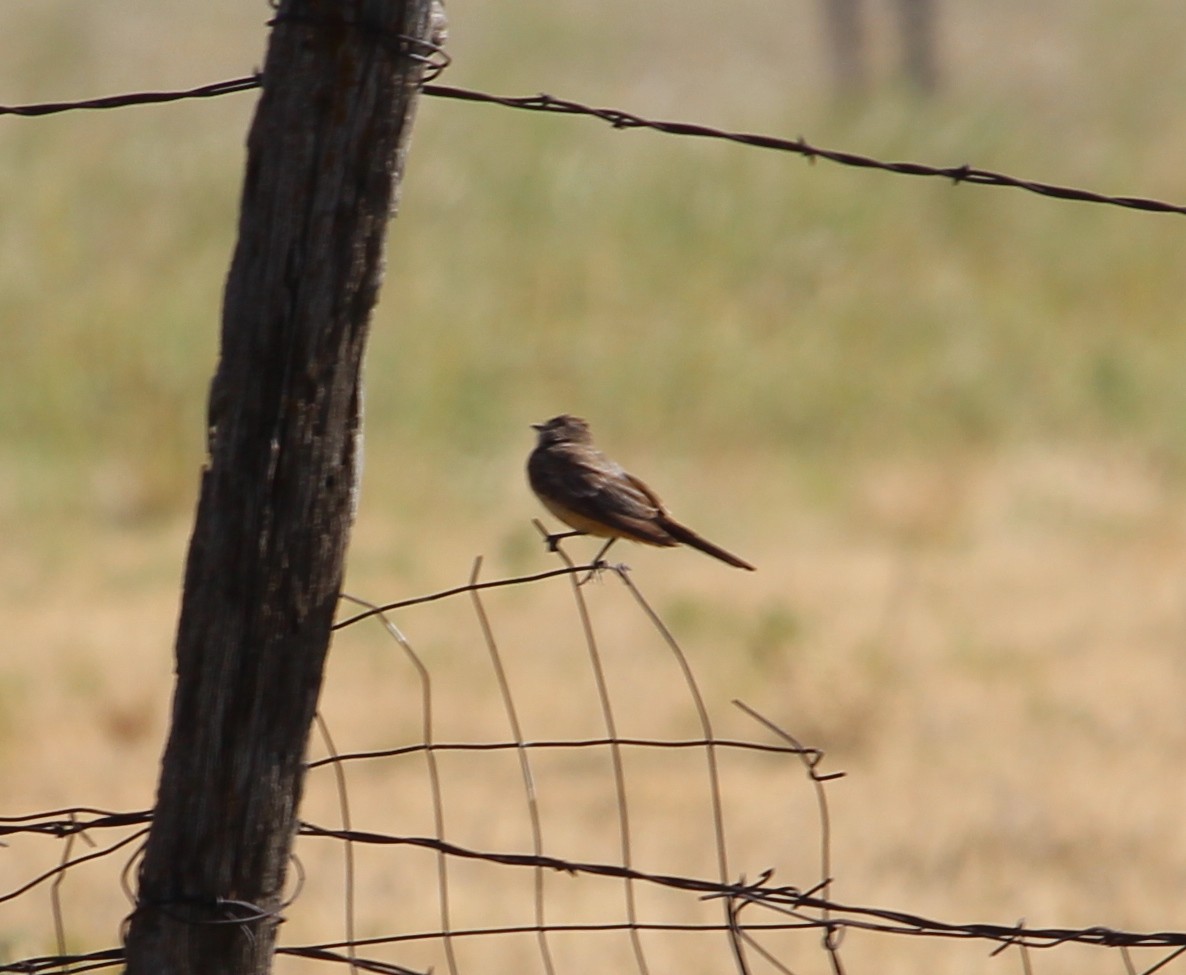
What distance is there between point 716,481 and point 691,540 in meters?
8.71

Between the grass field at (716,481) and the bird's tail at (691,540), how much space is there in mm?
1801

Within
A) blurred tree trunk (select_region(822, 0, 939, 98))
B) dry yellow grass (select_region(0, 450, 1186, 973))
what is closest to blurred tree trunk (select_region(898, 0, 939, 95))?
blurred tree trunk (select_region(822, 0, 939, 98))

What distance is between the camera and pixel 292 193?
2057 millimetres

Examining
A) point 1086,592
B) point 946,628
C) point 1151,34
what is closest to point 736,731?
point 946,628

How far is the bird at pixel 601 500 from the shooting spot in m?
3.09

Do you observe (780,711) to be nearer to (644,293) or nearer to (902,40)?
(644,293)

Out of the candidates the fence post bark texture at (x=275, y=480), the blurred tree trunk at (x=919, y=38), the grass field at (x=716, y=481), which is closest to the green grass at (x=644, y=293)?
the grass field at (x=716, y=481)

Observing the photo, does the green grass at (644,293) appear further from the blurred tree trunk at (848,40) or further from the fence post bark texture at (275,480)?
the fence post bark texture at (275,480)

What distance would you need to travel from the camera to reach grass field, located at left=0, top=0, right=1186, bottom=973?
6.53 meters

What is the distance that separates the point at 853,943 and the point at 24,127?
43.1 ft

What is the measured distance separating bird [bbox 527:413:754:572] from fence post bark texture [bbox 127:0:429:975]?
0.91 metres

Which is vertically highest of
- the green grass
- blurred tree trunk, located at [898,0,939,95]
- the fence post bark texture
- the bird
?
blurred tree trunk, located at [898,0,939,95]

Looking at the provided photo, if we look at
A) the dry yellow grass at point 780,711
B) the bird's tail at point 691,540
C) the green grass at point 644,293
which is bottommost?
the bird's tail at point 691,540

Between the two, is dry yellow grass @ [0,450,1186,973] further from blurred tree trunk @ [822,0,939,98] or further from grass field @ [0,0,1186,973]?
blurred tree trunk @ [822,0,939,98]
